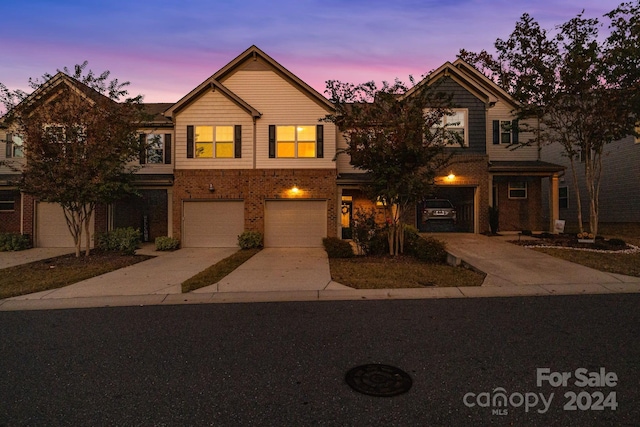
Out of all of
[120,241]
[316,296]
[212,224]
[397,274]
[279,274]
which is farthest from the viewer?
[212,224]

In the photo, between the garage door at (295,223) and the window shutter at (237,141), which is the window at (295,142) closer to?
the window shutter at (237,141)

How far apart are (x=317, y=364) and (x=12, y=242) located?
17383mm

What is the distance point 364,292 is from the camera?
Answer: 7.47m

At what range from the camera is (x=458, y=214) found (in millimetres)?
20562

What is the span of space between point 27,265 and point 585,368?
14457 millimetres

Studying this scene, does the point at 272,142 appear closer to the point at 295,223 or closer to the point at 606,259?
the point at 295,223

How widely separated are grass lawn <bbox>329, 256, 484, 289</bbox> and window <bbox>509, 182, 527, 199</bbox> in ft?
35.0

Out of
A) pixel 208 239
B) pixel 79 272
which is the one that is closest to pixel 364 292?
pixel 79 272

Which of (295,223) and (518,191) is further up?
(518,191)

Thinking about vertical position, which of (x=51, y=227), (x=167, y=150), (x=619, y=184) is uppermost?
(x=167, y=150)

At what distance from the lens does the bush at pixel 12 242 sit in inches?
607

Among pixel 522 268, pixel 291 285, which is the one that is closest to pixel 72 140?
pixel 291 285

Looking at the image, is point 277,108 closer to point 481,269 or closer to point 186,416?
point 481,269

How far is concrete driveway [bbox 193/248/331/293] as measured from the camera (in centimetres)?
803
